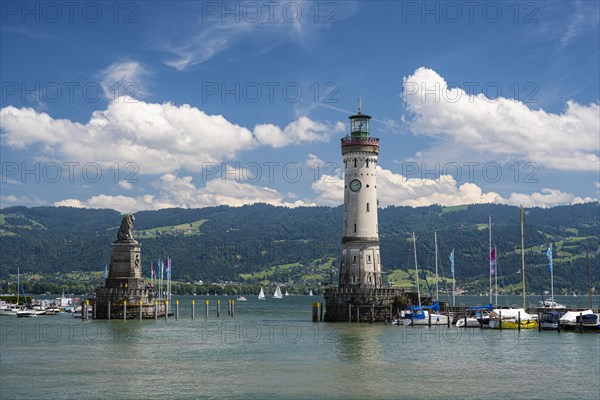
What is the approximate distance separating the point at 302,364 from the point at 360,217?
1705 inches

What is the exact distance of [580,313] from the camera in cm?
9681

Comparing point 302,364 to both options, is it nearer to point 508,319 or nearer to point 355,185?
point 508,319

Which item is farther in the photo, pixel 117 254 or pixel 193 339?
pixel 117 254

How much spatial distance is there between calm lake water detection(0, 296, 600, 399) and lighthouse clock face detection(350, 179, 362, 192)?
18.5 m

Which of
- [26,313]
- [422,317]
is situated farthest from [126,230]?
[422,317]

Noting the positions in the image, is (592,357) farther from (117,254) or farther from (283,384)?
(117,254)

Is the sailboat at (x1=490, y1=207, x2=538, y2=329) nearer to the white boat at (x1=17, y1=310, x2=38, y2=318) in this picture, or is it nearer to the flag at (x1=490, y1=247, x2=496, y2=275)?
the flag at (x1=490, y1=247, x2=496, y2=275)

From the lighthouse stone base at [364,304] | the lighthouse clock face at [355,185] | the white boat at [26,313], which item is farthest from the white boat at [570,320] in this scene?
the white boat at [26,313]

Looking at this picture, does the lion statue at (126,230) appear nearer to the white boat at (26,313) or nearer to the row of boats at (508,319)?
the white boat at (26,313)

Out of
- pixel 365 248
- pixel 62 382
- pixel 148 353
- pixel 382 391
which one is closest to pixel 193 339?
pixel 148 353

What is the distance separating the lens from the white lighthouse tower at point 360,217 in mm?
107062

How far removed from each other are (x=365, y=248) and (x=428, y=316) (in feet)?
39.7

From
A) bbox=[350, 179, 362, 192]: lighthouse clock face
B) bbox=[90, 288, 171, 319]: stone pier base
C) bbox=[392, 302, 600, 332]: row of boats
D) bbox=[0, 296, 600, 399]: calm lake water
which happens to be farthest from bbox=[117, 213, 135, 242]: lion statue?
bbox=[392, 302, 600, 332]: row of boats

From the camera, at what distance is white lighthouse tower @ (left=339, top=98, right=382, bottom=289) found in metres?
107
